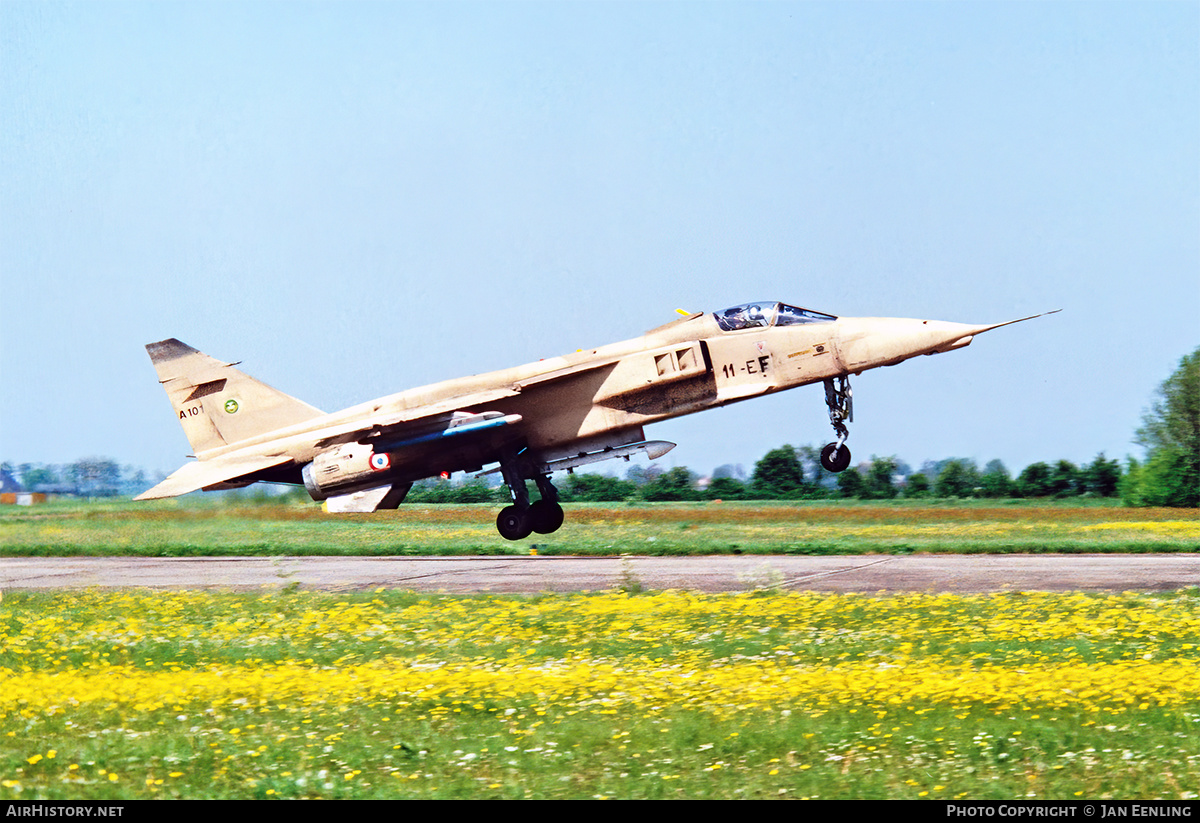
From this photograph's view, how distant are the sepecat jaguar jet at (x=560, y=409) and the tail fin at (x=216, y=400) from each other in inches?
17.6

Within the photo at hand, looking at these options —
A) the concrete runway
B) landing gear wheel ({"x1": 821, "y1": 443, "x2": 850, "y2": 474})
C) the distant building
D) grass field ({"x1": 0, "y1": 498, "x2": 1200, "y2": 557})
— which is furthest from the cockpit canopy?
the distant building

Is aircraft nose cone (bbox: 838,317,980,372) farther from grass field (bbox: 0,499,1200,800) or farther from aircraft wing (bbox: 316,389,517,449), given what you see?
aircraft wing (bbox: 316,389,517,449)

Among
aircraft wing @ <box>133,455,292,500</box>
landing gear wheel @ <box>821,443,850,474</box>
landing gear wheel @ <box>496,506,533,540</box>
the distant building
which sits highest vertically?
the distant building

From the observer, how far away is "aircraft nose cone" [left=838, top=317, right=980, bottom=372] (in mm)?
20562

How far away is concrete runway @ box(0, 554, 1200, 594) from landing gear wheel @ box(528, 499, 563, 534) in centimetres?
80

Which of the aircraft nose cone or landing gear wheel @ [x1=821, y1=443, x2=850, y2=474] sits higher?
the aircraft nose cone

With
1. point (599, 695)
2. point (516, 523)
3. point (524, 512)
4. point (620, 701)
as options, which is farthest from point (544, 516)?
point (620, 701)

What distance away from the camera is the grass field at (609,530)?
91.1 feet

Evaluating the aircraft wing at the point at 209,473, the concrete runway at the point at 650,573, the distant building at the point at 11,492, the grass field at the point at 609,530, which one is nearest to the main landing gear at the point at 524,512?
the concrete runway at the point at 650,573

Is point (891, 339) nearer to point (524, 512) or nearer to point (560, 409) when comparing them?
point (560, 409)

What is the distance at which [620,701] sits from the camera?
1175 cm

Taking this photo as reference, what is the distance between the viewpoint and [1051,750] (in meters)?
9.93
